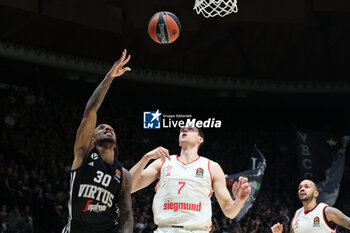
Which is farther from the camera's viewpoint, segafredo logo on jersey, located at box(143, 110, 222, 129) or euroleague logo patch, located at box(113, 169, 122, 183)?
segafredo logo on jersey, located at box(143, 110, 222, 129)

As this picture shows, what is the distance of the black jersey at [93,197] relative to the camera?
4.59 meters

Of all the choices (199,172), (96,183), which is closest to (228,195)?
(199,172)

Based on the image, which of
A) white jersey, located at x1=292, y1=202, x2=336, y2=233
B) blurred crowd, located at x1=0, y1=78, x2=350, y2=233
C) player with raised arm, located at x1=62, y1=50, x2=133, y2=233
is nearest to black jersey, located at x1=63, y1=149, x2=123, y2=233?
player with raised arm, located at x1=62, y1=50, x2=133, y2=233

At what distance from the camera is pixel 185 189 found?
5.48m

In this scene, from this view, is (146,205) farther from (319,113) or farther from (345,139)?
(319,113)

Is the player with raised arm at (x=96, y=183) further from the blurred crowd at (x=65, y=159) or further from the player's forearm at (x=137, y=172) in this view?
the blurred crowd at (x=65, y=159)

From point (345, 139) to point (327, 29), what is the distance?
12.4 ft

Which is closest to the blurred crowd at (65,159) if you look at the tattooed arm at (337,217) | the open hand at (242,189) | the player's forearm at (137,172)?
the tattooed arm at (337,217)

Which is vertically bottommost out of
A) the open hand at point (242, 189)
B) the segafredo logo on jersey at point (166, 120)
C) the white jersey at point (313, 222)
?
the white jersey at point (313, 222)

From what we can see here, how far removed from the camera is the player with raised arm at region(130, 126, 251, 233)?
5367 mm

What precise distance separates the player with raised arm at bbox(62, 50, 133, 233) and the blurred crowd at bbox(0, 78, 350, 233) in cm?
769

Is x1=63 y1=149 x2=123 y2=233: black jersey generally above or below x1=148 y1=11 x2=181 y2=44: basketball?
below

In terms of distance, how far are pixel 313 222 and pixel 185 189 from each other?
11.2 ft

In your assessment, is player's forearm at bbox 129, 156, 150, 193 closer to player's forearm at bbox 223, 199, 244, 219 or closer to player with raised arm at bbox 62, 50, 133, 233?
player with raised arm at bbox 62, 50, 133, 233
